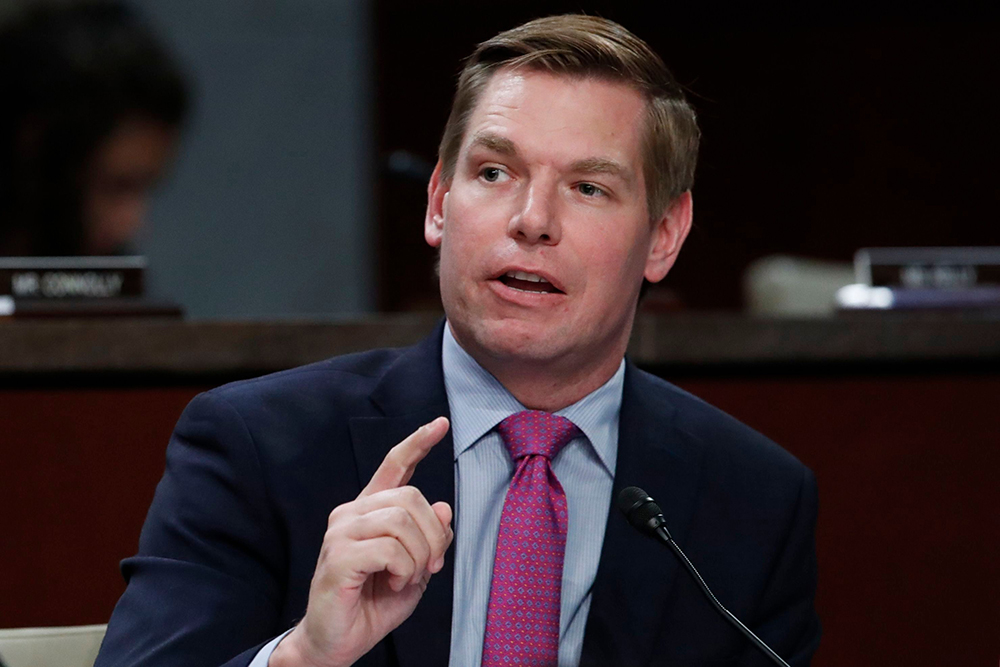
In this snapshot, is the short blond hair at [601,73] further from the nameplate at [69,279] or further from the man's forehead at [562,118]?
the nameplate at [69,279]

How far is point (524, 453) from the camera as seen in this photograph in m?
1.47

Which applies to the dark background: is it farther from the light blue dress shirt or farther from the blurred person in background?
the light blue dress shirt

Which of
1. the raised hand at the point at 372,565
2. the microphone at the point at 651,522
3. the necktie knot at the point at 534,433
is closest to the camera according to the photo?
the raised hand at the point at 372,565

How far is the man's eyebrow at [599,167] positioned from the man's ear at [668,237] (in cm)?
17

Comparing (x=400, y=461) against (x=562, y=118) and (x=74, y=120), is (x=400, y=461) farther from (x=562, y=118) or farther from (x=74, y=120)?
(x=74, y=120)

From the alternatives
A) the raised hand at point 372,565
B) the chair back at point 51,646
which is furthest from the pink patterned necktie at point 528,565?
the chair back at point 51,646

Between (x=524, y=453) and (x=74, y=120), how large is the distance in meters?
4.12

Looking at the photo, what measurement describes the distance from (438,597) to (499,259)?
0.41 meters

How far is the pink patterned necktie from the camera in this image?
1369mm

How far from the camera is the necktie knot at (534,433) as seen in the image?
1.47 meters

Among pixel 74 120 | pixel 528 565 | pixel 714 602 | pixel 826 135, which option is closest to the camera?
pixel 714 602

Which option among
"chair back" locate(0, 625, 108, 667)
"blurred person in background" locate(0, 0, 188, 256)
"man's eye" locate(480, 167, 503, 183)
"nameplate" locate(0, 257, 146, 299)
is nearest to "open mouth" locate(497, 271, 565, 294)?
"man's eye" locate(480, 167, 503, 183)

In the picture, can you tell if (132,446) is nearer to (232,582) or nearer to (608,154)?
(232,582)

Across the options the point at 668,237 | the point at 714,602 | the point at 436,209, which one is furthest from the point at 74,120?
the point at 714,602
